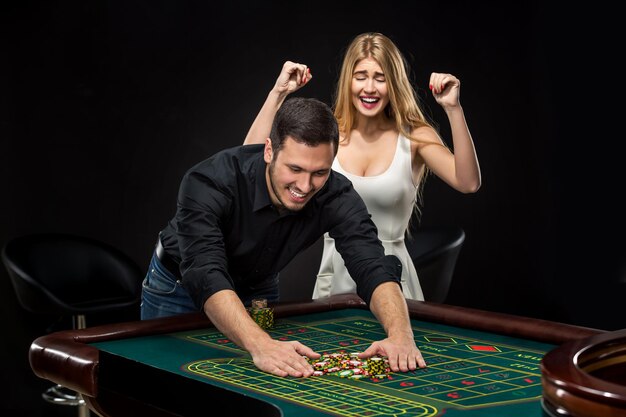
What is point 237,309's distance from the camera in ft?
8.68

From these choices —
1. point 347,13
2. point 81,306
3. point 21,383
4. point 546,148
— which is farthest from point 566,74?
point 21,383

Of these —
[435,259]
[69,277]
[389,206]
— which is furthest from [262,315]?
[69,277]

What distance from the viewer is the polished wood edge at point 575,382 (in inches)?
58.2

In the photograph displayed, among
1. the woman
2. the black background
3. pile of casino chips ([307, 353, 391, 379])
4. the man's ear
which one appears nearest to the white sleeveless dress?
the woman

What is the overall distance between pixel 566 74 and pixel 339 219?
3357 mm

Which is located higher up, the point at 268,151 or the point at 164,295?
the point at 268,151

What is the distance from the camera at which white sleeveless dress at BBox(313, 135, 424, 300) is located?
12.6 ft

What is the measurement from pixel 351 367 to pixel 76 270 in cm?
312

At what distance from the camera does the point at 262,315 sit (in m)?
2.96

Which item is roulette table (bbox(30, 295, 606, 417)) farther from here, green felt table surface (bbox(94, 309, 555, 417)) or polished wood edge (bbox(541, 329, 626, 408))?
polished wood edge (bbox(541, 329, 626, 408))

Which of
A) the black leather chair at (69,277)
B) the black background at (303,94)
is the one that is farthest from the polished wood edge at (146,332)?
the black background at (303,94)

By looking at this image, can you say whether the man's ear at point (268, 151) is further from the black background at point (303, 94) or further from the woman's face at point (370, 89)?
the black background at point (303, 94)

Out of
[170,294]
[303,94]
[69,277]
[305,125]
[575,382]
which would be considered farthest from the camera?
[303,94]

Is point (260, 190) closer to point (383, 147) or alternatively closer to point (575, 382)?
point (383, 147)
